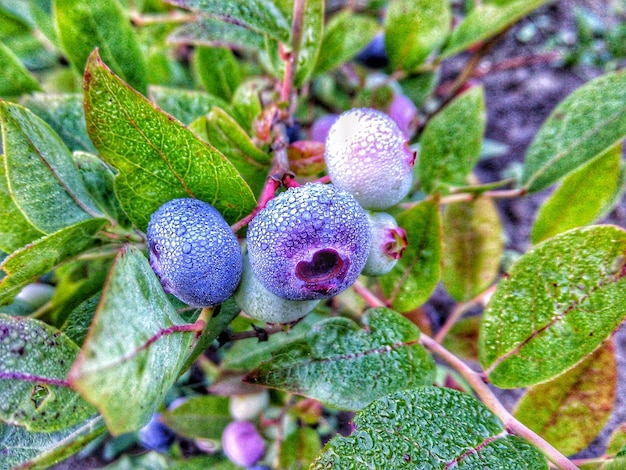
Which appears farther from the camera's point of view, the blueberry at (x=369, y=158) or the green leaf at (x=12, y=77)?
the green leaf at (x=12, y=77)

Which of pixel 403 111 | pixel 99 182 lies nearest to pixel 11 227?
pixel 99 182

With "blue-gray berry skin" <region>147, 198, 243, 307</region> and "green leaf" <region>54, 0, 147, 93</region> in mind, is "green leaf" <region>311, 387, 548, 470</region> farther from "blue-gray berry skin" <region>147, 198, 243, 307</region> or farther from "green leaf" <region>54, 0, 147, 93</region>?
"green leaf" <region>54, 0, 147, 93</region>

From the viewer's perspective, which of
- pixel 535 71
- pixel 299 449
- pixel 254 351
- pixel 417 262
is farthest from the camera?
pixel 535 71

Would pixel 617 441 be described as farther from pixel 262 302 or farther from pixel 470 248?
pixel 262 302

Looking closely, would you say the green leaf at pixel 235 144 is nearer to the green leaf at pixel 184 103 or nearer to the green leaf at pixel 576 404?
the green leaf at pixel 184 103

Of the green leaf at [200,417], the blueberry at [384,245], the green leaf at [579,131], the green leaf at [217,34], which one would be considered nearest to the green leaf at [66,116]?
the green leaf at [217,34]

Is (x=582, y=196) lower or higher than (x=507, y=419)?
higher
